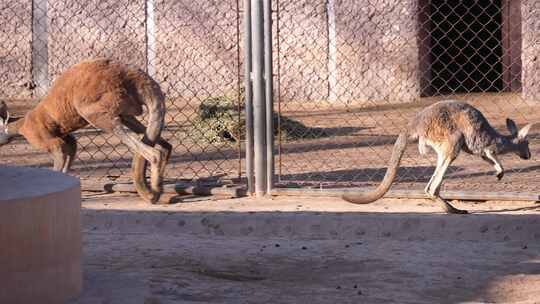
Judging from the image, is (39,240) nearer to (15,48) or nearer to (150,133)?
(150,133)

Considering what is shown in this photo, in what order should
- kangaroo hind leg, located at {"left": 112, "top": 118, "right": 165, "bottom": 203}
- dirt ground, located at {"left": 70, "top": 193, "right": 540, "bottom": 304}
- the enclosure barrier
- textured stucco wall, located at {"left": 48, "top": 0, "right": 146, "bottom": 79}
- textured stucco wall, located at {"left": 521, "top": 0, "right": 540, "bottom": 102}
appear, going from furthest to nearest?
textured stucco wall, located at {"left": 48, "top": 0, "right": 146, "bottom": 79} → textured stucco wall, located at {"left": 521, "top": 0, "right": 540, "bottom": 102} → the enclosure barrier → kangaroo hind leg, located at {"left": 112, "top": 118, "right": 165, "bottom": 203} → dirt ground, located at {"left": 70, "top": 193, "right": 540, "bottom": 304}

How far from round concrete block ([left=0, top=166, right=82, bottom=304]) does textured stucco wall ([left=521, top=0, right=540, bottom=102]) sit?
9146 millimetres

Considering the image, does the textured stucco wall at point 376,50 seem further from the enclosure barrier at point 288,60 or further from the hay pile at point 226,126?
the hay pile at point 226,126

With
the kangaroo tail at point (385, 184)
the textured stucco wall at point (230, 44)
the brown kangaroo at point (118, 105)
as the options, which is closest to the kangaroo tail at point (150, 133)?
the brown kangaroo at point (118, 105)

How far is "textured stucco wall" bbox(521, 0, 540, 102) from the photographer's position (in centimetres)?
1303

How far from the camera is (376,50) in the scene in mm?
13586

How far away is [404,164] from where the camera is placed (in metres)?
9.03

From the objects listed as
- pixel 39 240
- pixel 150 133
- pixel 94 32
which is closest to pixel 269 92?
pixel 150 133

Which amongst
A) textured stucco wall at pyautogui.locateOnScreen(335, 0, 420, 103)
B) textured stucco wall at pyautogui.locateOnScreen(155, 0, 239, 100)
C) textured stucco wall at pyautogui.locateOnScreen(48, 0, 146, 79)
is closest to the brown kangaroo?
textured stucco wall at pyautogui.locateOnScreen(335, 0, 420, 103)

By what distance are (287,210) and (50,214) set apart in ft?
8.57

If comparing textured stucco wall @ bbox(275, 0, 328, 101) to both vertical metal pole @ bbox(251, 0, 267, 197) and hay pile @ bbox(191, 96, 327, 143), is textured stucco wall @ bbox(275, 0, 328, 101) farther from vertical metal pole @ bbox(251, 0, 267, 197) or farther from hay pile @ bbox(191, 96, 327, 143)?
vertical metal pole @ bbox(251, 0, 267, 197)

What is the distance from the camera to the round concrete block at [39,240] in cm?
454

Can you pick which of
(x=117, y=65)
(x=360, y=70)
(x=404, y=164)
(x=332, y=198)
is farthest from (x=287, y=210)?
(x=360, y=70)

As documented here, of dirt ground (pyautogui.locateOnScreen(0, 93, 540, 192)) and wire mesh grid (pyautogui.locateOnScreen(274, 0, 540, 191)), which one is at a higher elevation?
wire mesh grid (pyautogui.locateOnScreen(274, 0, 540, 191))
